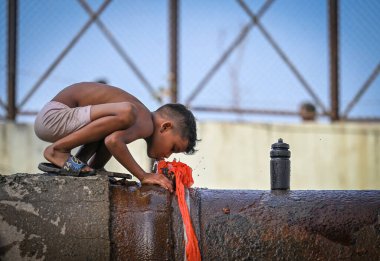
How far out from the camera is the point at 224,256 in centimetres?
290

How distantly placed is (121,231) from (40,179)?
472 millimetres

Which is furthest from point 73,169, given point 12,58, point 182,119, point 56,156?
point 12,58

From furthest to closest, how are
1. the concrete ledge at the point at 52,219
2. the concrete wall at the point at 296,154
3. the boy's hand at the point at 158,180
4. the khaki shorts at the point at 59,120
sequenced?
the concrete wall at the point at 296,154, the khaki shorts at the point at 59,120, the boy's hand at the point at 158,180, the concrete ledge at the point at 52,219

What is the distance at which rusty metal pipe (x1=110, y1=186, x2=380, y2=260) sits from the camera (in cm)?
288

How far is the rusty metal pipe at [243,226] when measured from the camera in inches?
113

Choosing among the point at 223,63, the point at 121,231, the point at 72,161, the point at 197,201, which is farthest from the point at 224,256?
the point at 223,63

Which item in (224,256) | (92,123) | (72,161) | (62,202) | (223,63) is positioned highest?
(223,63)

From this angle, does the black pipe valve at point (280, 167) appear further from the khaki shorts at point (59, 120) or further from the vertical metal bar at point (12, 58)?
the vertical metal bar at point (12, 58)

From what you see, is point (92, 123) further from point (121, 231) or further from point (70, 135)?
point (121, 231)

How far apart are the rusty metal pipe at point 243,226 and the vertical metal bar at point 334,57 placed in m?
3.61

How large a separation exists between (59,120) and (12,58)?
3.06 m

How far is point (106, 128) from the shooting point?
335cm

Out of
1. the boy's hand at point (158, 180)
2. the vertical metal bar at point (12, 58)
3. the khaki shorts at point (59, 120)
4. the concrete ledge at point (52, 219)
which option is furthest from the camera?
the vertical metal bar at point (12, 58)

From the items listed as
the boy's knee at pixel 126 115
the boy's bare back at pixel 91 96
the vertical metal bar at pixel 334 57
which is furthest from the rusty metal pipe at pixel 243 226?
the vertical metal bar at pixel 334 57
